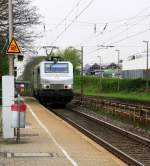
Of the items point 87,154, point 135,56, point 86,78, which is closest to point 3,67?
point 87,154

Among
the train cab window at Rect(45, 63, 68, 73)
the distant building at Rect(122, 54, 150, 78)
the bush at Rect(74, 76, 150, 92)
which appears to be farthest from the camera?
the distant building at Rect(122, 54, 150, 78)

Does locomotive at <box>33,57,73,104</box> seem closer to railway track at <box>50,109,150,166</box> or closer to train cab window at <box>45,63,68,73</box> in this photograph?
train cab window at <box>45,63,68,73</box>

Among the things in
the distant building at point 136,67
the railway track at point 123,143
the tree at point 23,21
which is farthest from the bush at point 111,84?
the railway track at point 123,143

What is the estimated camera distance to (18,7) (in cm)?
4888

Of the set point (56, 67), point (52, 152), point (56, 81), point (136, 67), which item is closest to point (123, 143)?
point (52, 152)

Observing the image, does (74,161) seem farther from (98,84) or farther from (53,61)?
(98,84)

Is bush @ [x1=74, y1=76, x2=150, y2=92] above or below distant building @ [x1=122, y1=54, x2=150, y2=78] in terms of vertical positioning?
below

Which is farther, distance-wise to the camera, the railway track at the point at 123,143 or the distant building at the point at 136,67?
the distant building at the point at 136,67

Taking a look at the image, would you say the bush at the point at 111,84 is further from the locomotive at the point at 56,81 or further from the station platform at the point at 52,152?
the station platform at the point at 52,152

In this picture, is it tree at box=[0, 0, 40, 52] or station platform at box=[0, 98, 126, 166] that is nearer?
station platform at box=[0, 98, 126, 166]

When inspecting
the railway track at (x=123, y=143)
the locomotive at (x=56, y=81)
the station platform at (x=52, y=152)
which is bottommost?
the railway track at (x=123, y=143)

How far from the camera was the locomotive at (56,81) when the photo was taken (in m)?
41.2

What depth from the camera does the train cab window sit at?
42.0 metres

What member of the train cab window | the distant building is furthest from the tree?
the distant building
